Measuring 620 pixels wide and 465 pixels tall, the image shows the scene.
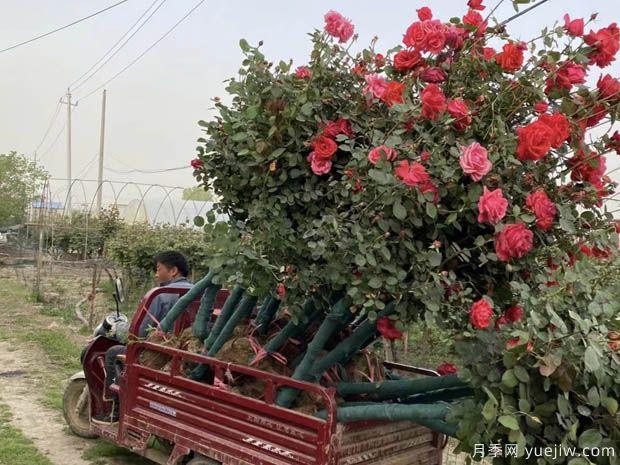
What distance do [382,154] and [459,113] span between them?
1.15 feet

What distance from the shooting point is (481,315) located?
2418mm

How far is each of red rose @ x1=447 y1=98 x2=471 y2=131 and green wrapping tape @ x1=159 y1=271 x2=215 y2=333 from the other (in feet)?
5.64

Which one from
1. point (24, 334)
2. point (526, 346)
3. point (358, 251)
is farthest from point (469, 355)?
point (24, 334)

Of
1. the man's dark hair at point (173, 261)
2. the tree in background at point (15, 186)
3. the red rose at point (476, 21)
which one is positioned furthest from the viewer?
the tree in background at point (15, 186)

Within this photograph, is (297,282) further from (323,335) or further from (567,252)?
(567,252)

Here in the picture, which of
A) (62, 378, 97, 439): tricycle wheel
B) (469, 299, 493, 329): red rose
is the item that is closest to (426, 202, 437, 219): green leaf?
(469, 299, 493, 329): red rose

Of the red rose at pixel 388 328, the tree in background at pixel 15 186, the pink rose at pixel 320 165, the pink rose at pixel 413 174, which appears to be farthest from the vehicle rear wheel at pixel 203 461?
the tree in background at pixel 15 186

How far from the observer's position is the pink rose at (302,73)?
3.00 metres

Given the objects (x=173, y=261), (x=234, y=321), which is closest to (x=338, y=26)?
(x=234, y=321)

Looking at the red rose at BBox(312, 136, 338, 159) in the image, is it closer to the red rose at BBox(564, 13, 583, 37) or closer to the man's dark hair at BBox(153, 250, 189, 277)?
the red rose at BBox(564, 13, 583, 37)

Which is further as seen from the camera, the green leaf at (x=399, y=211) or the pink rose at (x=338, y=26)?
the pink rose at (x=338, y=26)

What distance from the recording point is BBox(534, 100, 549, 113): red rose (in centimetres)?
266

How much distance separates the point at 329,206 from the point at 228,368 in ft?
3.42

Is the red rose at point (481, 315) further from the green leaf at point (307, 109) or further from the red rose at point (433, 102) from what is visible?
the green leaf at point (307, 109)
